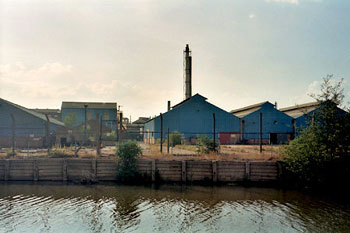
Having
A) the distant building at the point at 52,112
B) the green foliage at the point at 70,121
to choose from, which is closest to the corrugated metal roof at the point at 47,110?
the distant building at the point at 52,112

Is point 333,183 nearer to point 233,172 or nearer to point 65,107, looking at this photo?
point 233,172

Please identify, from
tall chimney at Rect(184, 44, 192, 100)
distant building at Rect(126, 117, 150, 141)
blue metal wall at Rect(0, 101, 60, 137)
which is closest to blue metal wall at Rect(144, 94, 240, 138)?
distant building at Rect(126, 117, 150, 141)

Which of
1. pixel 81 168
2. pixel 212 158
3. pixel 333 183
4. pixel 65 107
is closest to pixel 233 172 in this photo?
pixel 212 158

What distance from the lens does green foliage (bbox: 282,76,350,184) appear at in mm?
19094

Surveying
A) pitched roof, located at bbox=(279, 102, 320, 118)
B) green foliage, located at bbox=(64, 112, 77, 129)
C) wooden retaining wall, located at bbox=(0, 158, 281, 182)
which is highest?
pitched roof, located at bbox=(279, 102, 320, 118)

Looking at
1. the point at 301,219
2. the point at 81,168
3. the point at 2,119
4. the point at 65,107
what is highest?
the point at 65,107

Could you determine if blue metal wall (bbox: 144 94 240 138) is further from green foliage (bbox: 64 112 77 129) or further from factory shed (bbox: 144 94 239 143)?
green foliage (bbox: 64 112 77 129)

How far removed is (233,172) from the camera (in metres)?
21.1

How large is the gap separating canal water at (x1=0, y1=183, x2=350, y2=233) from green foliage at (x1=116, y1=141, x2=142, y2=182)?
1.07 m

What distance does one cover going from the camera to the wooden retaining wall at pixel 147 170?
21031 millimetres

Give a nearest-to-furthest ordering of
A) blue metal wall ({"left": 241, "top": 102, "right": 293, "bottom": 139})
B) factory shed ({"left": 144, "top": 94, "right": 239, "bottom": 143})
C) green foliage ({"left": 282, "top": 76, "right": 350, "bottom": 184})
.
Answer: green foliage ({"left": 282, "top": 76, "right": 350, "bottom": 184}) < factory shed ({"left": 144, "top": 94, "right": 239, "bottom": 143}) < blue metal wall ({"left": 241, "top": 102, "right": 293, "bottom": 139})

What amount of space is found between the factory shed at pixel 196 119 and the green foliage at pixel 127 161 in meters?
23.4

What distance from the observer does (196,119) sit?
149ft

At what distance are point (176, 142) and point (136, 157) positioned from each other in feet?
50.0
